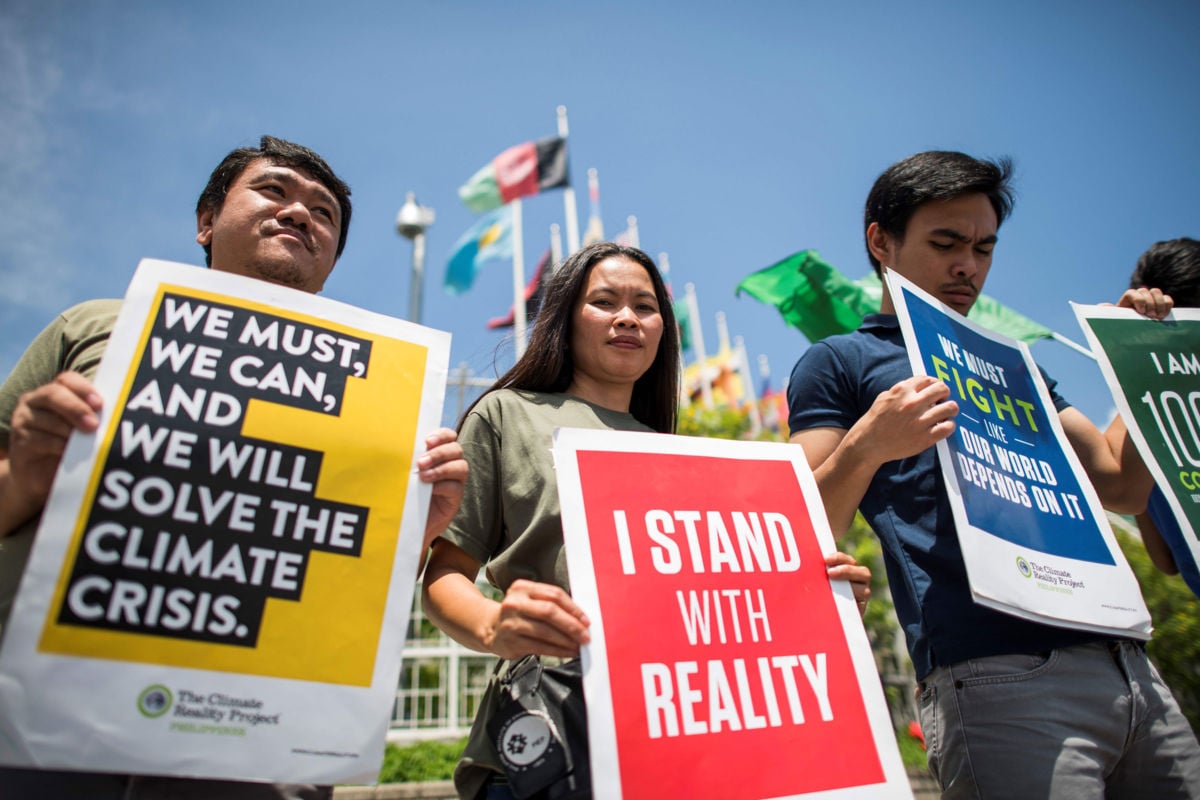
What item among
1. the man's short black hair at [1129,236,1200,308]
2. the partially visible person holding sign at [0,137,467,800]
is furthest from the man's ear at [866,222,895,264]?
the partially visible person holding sign at [0,137,467,800]

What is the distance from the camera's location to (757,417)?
22078 mm

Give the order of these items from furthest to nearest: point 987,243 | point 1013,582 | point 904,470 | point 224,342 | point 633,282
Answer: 1. point 987,243
2. point 633,282
3. point 904,470
4. point 1013,582
5. point 224,342

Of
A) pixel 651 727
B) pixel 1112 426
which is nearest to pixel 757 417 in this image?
pixel 1112 426

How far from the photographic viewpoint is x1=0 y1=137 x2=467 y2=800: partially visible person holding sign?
1.30m

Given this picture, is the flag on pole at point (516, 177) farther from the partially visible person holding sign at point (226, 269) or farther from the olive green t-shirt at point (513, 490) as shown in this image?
the olive green t-shirt at point (513, 490)

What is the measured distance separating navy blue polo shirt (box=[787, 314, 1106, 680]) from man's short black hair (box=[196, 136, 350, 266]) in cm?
140

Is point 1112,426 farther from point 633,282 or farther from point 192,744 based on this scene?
point 192,744

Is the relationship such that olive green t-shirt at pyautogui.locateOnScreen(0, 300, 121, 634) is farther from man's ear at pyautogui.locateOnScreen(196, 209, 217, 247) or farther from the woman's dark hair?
the woman's dark hair

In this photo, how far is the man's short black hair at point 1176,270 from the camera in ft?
9.02

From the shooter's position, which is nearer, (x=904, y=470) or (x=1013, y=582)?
(x=1013, y=582)

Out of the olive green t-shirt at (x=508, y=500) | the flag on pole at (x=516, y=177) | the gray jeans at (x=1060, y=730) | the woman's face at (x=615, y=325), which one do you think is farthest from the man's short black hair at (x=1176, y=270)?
the flag on pole at (x=516, y=177)

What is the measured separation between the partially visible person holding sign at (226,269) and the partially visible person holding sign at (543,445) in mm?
180

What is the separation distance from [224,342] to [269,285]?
156 mm

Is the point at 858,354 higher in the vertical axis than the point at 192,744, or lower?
higher
